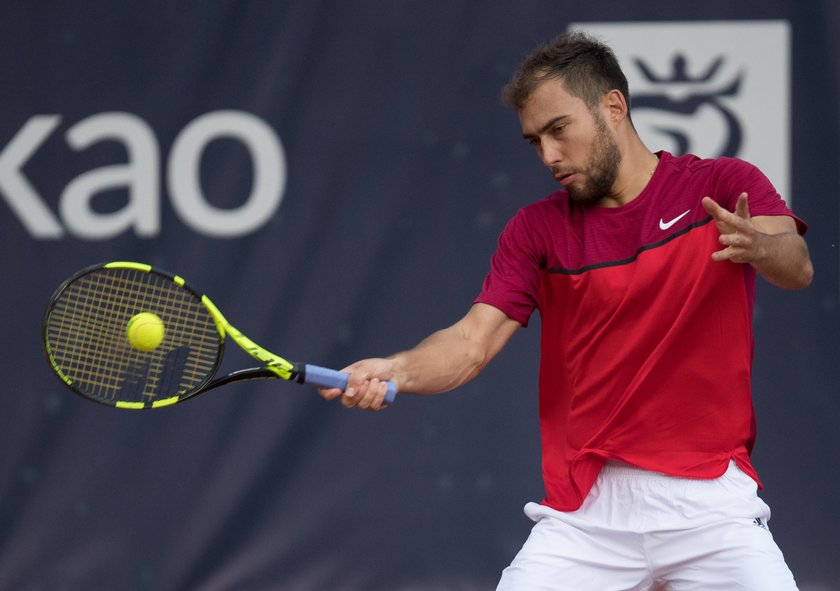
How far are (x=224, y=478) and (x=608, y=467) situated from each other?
187 cm

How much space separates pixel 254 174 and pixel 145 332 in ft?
5.35

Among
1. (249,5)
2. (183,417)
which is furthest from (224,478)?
(249,5)

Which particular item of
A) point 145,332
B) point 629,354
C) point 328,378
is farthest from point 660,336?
point 145,332

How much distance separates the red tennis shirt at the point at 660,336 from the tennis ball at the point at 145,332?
3.06 ft

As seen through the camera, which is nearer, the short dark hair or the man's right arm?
the man's right arm

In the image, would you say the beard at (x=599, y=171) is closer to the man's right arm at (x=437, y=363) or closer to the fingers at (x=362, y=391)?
the man's right arm at (x=437, y=363)

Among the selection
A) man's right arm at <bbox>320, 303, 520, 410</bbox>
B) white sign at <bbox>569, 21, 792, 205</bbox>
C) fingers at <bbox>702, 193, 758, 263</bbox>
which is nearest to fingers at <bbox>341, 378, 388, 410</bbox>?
man's right arm at <bbox>320, 303, 520, 410</bbox>

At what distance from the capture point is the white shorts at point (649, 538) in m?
2.56

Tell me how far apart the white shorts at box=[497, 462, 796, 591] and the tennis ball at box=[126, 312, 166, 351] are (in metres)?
0.95

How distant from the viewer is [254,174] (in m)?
4.23

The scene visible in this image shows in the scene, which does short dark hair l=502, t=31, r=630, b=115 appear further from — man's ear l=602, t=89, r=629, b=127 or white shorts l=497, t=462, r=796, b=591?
white shorts l=497, t=462, r=796, b=591

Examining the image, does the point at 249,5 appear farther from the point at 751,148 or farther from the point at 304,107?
the point at 751,148

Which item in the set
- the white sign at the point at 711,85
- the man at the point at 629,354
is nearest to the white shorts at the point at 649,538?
the man at the point at 629,354

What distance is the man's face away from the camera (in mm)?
2783
